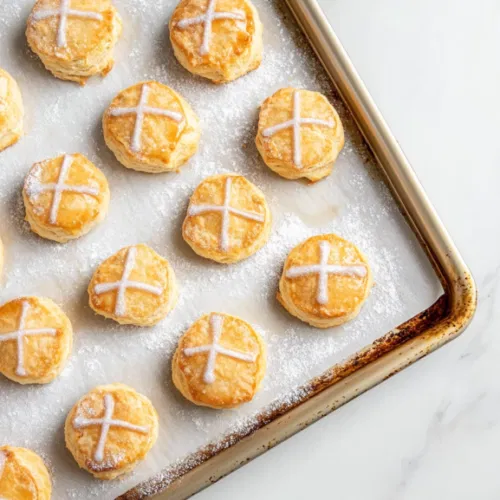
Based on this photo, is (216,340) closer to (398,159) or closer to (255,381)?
(255,381)

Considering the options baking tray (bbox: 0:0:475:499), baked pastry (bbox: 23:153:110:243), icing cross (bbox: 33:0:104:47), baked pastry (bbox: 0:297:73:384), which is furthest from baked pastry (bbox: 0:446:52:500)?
icing cross (bbox: 33:0:104:47)

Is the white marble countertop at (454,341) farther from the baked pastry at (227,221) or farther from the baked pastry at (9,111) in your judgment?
the baked pastry at (9,111)

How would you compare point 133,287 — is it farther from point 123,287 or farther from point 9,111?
point 9,111

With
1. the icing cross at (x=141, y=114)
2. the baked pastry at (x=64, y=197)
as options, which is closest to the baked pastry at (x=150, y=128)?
the icing cross at (x=141, y=114)

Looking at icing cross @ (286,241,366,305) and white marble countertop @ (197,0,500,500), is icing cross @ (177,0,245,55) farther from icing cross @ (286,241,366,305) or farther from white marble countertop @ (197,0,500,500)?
icing cross @ (286,241,366,305)

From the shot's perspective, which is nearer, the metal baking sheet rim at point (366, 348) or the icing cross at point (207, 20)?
the metal baking sheet rim at point (366, 348)

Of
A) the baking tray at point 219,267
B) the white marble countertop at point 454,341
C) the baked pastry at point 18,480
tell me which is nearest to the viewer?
the baked pastry at point 18,480
